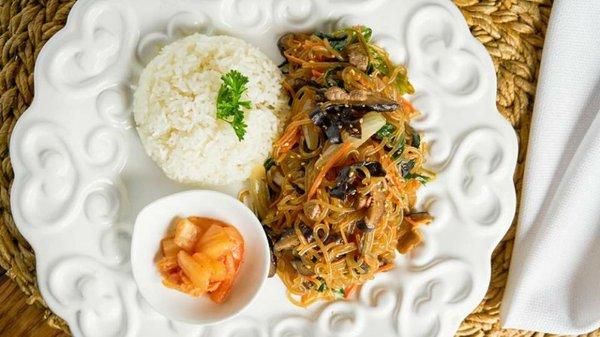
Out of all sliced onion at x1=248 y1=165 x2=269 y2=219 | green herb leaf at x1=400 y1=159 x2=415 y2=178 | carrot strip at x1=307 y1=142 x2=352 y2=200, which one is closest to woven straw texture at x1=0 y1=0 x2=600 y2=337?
green herb leaf at x1=400 y1=159 x2=415 y2=178

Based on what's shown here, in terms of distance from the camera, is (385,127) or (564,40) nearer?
(385,127)

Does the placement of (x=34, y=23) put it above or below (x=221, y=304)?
above

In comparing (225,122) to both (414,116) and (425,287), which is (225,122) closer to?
(414,116)

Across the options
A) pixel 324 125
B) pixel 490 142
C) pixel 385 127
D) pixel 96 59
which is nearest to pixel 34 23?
pixel 96 59

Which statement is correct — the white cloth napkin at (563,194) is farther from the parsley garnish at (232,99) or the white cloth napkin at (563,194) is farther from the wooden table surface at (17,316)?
the wooden table surface at (17,316)

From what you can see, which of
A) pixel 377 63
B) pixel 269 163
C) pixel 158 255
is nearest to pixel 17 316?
pixel 158 255

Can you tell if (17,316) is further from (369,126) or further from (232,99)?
(369,126)

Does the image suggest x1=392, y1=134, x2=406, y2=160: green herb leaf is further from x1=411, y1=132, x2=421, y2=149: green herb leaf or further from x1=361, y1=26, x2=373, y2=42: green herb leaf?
x1=361, y1=26, x2=373, y2=42: green herb leaf

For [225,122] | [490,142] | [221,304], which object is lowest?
[221,304]
